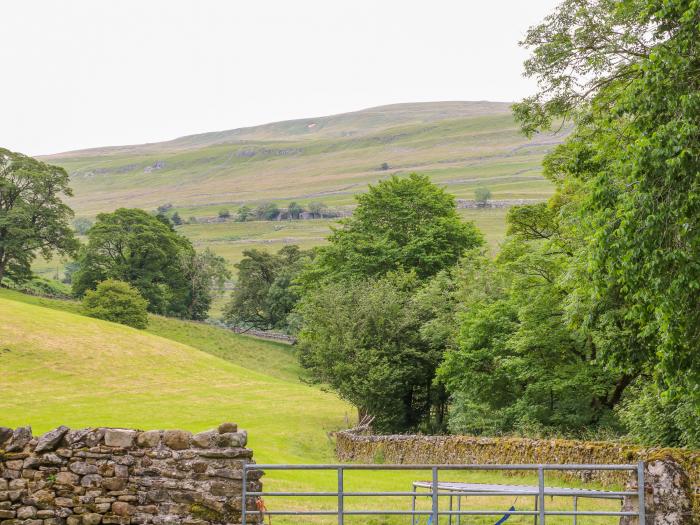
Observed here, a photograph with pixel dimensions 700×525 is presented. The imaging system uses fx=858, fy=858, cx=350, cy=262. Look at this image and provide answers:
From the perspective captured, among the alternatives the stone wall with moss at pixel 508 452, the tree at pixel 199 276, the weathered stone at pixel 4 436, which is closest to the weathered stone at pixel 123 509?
the weathered stone at pixel 4 436

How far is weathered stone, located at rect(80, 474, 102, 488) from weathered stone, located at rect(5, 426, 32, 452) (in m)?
1.21

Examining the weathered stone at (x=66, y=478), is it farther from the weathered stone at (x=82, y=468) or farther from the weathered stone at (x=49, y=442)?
the weathered stone at (x=49, y=442)

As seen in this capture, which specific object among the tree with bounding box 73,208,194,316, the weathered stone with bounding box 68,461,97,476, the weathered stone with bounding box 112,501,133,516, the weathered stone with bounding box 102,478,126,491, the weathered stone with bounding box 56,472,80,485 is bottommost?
the tree with bounding box 73,208,194,316

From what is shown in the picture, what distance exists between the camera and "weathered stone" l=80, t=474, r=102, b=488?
14609mm

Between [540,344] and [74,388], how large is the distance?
110 feet

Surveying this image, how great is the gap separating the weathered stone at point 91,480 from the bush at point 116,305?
72242 mm

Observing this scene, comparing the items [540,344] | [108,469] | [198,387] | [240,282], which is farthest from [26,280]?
[108,469]

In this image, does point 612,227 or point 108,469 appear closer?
point 108,469

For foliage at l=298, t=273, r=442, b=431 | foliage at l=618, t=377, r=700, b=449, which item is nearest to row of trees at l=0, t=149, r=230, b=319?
foliage at l=298, t=273, r=442, b=431

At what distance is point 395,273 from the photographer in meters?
53.8

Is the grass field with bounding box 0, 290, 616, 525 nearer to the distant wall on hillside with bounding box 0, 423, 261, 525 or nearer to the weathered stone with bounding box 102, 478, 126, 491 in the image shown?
the distant wall on hillside with bounding box 0, 423, 261, 525

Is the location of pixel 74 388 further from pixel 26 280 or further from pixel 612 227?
pixel 26 280

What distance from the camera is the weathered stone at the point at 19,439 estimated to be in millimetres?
14727

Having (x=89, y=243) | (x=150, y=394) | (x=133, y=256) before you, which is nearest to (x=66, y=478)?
(x=150, y=394)
